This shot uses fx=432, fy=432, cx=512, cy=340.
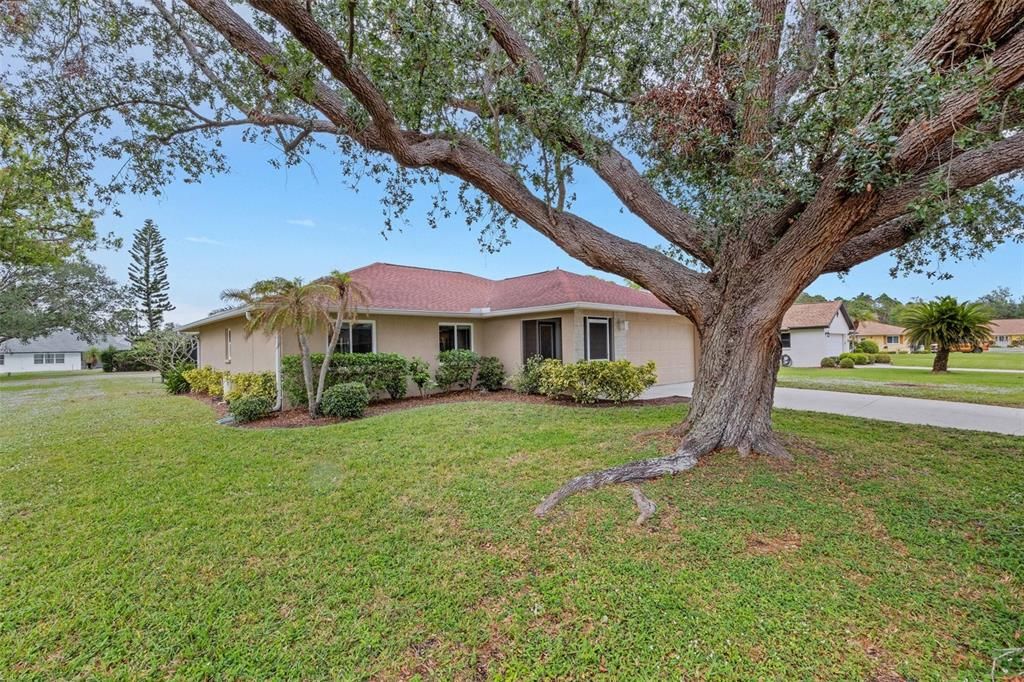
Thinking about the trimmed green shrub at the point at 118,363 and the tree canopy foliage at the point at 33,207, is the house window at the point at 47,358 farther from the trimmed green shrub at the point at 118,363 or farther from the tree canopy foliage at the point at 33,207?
the tree canopy foliage at the point at 33,207

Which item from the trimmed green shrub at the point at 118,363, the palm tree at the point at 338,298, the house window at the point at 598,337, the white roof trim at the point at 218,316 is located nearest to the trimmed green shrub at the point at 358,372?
the palm tree at the point at 338,298

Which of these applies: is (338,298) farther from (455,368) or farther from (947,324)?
(947,324)

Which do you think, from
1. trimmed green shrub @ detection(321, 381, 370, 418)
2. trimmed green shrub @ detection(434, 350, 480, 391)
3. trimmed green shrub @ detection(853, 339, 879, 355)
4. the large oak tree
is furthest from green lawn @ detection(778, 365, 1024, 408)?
trimmed green shrub @ detection(853, 339, 879, 355)

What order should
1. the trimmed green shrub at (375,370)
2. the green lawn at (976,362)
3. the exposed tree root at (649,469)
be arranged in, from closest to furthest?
the exposed tree root at (649,469) → the trimmed green shrub at (375,370) → the green lawn at (976,362)

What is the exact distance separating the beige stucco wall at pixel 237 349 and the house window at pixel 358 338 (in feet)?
5.72

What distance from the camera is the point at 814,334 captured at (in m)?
27.5

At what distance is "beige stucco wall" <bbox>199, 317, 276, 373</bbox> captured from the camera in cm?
1198

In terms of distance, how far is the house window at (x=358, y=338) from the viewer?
1165 centimetres

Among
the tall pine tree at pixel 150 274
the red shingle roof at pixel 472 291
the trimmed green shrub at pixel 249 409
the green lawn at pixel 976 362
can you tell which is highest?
the tall pine tree at pixel 150 274

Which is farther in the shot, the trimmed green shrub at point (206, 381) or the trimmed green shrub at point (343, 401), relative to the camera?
the trimmed green shrub at point (206, 381)

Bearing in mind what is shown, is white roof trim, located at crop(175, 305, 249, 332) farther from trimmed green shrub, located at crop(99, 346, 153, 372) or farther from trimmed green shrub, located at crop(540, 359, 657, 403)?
trimmed green shrub, located at crop(99, 346, 153, 372)

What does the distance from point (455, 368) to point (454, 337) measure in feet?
4.75

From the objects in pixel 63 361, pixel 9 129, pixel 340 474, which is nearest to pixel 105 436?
pixel 9 129

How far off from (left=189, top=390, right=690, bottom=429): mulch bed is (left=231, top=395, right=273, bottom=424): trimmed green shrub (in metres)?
0.16
